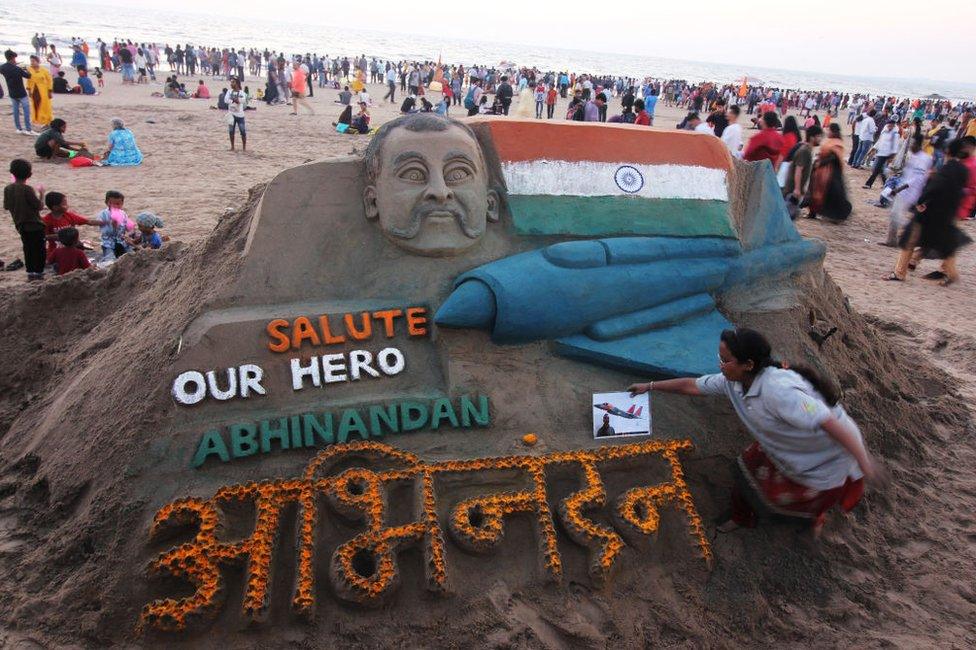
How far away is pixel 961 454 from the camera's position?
450 cm

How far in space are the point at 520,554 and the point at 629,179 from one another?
261cm

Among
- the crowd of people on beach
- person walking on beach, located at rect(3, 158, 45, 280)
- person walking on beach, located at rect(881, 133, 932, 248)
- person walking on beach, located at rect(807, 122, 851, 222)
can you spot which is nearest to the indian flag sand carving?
the crowd of people on beach

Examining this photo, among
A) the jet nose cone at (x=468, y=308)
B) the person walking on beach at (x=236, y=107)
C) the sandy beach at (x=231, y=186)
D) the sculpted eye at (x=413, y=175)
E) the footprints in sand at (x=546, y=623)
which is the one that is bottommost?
the footprints in sand at (x=546, y=623)

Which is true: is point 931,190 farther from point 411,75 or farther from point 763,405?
point 411,75

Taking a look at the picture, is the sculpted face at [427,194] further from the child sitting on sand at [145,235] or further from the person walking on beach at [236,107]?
the person walking on beach at [236,107]

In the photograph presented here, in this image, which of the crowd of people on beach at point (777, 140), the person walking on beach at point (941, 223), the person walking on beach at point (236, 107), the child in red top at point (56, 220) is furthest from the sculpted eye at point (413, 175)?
the person walking on beach at point (236, 107)

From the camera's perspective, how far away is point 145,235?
675 centimetres

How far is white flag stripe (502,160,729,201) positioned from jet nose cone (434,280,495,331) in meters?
0.90

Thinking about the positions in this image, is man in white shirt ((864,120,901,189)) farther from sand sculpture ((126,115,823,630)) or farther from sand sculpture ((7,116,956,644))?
sand sculpture ((7,116,956,644))

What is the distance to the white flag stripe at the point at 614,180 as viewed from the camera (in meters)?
4.32

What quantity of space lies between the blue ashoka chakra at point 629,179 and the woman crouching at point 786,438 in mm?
1574

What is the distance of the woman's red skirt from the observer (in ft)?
10.5

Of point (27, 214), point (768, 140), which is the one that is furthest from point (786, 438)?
point (27, 214)

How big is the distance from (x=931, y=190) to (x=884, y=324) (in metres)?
1.79
